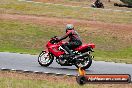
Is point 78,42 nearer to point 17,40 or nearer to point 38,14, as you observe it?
point 17,40

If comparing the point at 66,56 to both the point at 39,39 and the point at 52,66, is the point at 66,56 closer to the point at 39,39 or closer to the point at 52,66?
the point at 52,66

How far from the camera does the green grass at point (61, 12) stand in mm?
40081

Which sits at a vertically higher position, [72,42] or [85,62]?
[72,42]

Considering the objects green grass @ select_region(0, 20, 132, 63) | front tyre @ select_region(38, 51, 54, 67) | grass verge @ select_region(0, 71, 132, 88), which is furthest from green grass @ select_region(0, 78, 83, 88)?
green grass @ select_region(0, 20, 132, 63)

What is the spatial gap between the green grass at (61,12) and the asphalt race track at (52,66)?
1882 centimetres

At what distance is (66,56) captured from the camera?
58.9 feet

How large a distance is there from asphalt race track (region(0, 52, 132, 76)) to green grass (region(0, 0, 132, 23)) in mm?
18825

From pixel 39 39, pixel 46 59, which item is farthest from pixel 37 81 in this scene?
pixel 39 39

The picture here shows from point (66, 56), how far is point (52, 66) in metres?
0.89

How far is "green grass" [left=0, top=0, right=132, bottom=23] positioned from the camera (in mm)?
40081

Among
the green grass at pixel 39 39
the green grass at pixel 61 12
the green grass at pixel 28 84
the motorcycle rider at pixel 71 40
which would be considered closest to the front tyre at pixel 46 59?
the motorcycle rider at pixel 71 40

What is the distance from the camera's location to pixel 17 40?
100.0ft

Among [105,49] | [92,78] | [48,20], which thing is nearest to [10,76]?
[92,78]

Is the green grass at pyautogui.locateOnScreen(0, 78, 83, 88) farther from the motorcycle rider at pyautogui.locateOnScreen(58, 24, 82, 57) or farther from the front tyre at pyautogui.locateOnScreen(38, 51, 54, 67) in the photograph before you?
the front tyre at pyautogui.locateOnScreen(38, 51, 54, 67)
